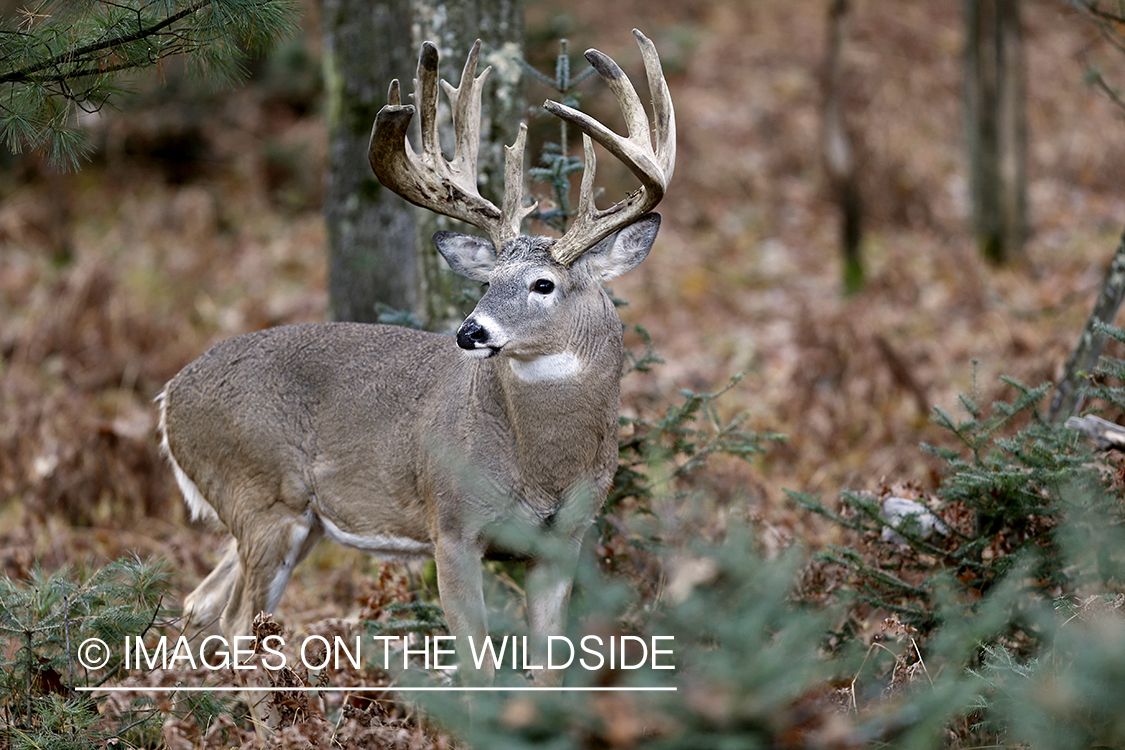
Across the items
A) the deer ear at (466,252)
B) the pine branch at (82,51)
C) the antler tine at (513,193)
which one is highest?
the pine branch at (82,51)

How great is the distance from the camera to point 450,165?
479 cm

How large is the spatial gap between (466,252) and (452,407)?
2.28ft

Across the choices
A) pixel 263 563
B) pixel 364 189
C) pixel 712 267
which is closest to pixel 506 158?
pixel 263 563

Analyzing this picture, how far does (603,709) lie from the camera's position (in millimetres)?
2506

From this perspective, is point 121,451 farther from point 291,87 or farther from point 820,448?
point 291,87

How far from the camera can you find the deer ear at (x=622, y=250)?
4559 millimetres

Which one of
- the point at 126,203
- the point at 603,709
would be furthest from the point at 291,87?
the point at 603,709

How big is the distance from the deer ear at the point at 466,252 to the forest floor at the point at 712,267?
151 cm

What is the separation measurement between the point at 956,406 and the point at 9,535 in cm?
652

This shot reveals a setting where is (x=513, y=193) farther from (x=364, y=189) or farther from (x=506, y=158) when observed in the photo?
(x=364, y=189)

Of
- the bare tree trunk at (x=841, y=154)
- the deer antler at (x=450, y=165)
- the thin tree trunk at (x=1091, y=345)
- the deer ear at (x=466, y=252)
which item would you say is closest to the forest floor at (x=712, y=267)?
the bare tree trunk at (x=841, y=154)

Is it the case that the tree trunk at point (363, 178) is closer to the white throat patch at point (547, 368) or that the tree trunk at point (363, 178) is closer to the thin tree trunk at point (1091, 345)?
the white throat patch at point (547, 368)

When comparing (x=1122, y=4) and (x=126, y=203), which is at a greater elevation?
(x=1122, y=4)

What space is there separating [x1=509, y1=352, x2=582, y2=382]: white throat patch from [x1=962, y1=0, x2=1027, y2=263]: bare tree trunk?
8.60 m
